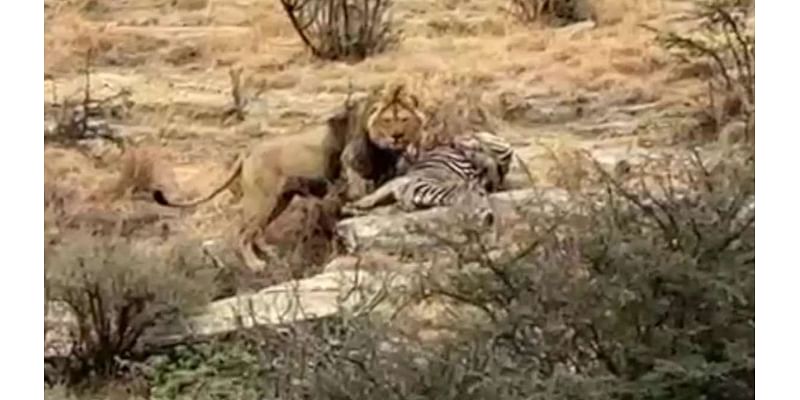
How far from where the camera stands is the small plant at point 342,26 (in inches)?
96.3

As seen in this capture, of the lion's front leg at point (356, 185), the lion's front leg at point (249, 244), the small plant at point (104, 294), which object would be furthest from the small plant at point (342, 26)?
the small plant at point (104, 294)

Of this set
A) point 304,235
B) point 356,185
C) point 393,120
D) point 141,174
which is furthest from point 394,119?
point 141,174

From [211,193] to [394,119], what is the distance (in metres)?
0.31

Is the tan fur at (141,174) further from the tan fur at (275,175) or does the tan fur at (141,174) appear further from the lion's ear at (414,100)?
the lion's ear at (414,100)

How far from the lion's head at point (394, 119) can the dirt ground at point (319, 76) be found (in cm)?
3

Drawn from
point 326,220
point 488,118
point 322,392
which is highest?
point 488,118

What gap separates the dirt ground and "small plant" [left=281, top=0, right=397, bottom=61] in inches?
0.7

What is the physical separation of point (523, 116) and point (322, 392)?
535mm

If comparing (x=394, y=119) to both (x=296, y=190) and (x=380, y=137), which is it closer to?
(x=380, y=137)

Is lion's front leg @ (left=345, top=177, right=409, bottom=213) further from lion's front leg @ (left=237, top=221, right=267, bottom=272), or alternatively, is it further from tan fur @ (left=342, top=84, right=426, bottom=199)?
lion's front leg @ (left=237, top=221, right=267, bottom=272)

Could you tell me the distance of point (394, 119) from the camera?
8.11 feet

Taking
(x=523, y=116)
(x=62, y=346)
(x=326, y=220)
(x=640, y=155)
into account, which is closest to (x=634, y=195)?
(x=640, y=155)
